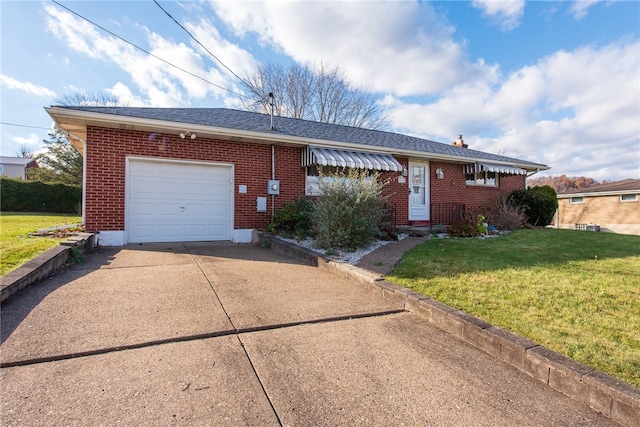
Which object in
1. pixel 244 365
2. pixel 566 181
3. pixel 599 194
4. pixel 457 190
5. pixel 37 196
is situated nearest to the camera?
pixel 244 365

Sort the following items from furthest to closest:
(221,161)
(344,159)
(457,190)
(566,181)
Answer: (566,181) → (457,190) → (344,159) → (221,161)

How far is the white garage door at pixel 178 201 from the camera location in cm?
805

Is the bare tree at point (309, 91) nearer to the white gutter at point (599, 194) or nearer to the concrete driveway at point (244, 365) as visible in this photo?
the white gutter at point (599, 194)

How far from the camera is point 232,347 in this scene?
9.04ft

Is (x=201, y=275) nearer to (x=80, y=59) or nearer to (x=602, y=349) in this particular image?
(x=602, y=349)

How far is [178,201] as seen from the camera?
8484 mm

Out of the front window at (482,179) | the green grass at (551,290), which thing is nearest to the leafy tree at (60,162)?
the front window at (482,179)

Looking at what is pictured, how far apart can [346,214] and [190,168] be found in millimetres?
4686

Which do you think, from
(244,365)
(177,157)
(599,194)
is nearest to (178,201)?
(177,157)

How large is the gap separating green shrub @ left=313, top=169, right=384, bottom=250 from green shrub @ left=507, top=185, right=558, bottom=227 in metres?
8.28

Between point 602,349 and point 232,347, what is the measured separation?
10.2 feet

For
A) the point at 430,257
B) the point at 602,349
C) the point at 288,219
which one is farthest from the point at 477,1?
the point at 602,349

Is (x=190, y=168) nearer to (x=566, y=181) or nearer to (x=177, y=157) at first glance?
(x=177, y=157)

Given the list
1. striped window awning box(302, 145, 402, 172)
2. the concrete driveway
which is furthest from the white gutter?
the concrete driveway
